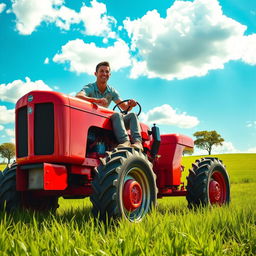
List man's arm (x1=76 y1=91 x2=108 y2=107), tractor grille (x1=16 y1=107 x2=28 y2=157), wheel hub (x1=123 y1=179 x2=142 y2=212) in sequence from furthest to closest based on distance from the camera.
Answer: man's arm (x1=76 y1=91 x2=108 y2=107)
tractor grille (x1=16 y1=107 x2=28 y2=157)
wheel hub (x1=123 y1=179 x2=142 y2=212)

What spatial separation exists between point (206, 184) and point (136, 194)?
2.11 meters

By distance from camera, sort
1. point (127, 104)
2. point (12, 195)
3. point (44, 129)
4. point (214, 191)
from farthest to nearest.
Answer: point (214, 191)
point (127, 104)
point (12, 195)
point (44, 129)

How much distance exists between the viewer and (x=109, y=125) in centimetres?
505

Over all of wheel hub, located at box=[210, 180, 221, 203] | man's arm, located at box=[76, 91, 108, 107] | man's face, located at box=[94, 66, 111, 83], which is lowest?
wheel hub, located at box=[210, 180, 221, 203]

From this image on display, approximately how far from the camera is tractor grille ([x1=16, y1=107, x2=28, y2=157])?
4.69 metres

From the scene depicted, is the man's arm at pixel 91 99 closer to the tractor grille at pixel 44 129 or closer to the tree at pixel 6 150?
the tractor grille at pixel 44 129

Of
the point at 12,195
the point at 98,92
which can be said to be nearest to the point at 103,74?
the point at 98,92

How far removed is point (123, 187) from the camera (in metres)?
4.18

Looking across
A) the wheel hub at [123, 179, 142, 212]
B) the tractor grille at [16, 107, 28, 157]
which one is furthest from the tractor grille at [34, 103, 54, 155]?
the wheel hub at [123, 179, 142, 212]

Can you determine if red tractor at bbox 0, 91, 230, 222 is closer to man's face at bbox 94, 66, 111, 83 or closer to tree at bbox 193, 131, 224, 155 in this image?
man's face at bbox 94, 66, 111, 83

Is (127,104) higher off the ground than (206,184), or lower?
Result: higher

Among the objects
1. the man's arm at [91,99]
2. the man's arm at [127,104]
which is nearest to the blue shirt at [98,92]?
the man's arm at [127,104]

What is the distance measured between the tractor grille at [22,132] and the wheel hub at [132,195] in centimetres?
151

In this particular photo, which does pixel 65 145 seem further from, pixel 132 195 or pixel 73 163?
pixel 132 195
